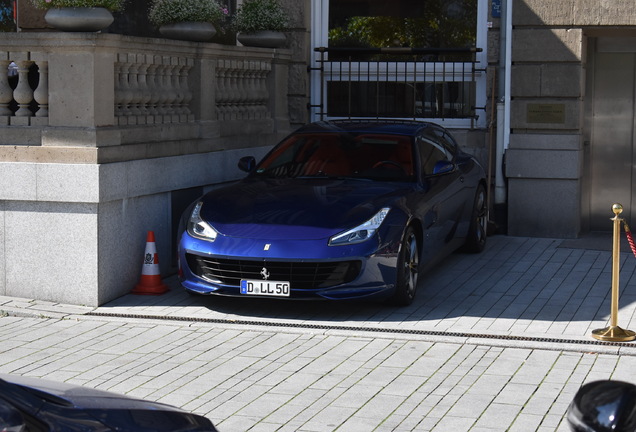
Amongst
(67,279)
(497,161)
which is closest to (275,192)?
(67,279)

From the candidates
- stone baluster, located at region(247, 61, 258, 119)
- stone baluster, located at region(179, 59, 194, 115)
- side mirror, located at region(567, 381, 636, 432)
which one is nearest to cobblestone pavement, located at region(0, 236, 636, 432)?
stone baluster, located at region(179, 59, 194, 115)

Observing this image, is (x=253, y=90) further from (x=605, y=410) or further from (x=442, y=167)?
(x=605, y=410)

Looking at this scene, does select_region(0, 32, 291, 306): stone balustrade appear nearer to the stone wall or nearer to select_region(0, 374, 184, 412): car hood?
the stone wall

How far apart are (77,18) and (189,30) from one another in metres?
2.21

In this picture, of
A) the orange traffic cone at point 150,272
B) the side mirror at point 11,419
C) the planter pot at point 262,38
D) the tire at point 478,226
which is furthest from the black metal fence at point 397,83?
the side mirror at point 11,419

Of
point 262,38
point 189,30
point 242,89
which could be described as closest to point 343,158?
point 189,30

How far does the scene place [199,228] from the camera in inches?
384

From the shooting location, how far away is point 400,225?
9.55 metres

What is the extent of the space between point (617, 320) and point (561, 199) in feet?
15.9

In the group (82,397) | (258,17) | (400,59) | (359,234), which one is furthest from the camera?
(400,59)

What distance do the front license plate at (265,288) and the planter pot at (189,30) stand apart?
349 cm

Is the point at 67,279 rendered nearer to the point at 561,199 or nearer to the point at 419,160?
the point at 419,160

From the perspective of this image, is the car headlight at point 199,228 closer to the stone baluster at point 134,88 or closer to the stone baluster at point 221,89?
the stone baluster at point 134,88

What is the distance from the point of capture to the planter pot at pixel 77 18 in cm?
959
